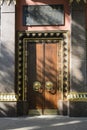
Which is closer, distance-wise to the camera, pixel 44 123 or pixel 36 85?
pixel 44 123

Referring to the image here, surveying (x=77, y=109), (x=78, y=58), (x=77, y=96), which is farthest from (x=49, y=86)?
(x=78, y=58)

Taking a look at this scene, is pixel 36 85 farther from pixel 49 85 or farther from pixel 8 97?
pixel 8 97

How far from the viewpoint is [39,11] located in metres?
16.0

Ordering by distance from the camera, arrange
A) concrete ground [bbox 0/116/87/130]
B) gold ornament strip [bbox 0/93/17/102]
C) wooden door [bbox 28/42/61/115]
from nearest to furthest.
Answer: concrete ground [bbox 0/116/87/130]
gold ornament strip [bbox 0/93/17/102]
wooden door [bbox 28/42/61/115]

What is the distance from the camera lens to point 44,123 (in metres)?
14.1

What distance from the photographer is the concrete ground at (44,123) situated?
43.4 ft

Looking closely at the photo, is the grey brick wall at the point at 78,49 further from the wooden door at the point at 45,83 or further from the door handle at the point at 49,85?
the door handle at the point at 49,85

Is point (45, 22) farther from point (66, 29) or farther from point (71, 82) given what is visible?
point (71, 82)

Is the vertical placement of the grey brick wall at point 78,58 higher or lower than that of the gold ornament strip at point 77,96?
higher

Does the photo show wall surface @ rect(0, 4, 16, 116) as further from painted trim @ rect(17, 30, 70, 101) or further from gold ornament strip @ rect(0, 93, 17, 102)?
painted trim @ rect(17, 30, 70, 101)

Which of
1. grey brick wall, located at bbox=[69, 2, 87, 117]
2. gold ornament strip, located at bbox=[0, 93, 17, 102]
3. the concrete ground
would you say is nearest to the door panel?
the concrete ground

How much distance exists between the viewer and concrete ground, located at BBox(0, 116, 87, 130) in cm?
1322

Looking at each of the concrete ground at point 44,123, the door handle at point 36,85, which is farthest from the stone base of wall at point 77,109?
the door handle at point 36,85

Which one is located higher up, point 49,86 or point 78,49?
point 78,49
